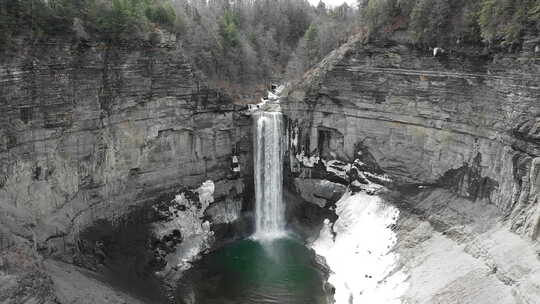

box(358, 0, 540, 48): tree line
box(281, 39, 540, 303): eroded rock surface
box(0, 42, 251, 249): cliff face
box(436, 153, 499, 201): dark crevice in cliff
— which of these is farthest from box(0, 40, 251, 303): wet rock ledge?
box(436, 153, 499, 201): dark crevice in cliff

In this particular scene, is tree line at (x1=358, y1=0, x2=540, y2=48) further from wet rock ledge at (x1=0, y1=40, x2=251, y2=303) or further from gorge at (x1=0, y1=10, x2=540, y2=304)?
wet rock ledge at (x1=0, y1=40, x2=251, y2=303)

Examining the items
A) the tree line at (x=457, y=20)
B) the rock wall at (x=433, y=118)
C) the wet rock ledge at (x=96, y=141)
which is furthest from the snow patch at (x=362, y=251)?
the tree line at (x=457, y=20)

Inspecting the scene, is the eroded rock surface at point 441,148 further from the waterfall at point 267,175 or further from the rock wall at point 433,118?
the waterfall at point 267,175

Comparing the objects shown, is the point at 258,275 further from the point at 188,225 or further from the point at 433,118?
the point at 433,118

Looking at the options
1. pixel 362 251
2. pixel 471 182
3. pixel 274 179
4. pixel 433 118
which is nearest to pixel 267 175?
pixel 274 179

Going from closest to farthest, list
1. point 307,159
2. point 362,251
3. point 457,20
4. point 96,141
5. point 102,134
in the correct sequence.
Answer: point 457,20
point 96,141
point 102,134
point 362,251
point 307,159

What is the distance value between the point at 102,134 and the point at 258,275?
12962 mm

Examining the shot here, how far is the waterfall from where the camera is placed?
3547 cm

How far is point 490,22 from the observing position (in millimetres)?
24922

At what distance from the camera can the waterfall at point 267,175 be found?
35469 millimetres

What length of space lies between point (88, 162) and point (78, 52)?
21.3 feet

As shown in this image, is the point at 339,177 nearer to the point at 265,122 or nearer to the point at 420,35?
the point at 265,122

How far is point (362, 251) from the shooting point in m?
29.7

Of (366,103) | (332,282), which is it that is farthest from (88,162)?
(366,103)
